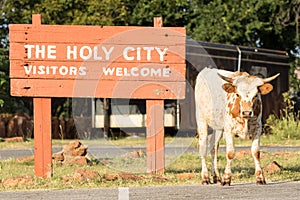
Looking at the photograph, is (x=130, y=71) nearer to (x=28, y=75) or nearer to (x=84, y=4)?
(x=28, y=75)

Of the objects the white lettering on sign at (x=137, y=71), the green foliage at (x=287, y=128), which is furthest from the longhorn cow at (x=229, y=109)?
the green foliage at (x=287, y=128)

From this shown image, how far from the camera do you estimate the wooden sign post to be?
42.8ft

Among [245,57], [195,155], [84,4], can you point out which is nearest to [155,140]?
[195,155]

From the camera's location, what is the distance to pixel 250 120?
11.1 meters

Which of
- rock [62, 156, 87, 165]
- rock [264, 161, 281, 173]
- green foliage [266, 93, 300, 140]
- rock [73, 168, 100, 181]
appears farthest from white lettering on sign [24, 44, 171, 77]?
green foliage [266, 93, 300, 140]

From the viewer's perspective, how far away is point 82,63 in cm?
1303

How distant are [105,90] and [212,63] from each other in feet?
46.3

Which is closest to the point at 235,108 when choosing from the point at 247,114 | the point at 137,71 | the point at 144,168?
the point at 247,114

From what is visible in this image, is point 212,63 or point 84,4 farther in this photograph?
point 84,4

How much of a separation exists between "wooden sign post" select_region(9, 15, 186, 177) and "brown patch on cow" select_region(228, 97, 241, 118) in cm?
219

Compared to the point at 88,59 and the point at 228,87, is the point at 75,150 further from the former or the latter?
the point at 228,87

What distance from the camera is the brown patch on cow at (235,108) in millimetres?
11055

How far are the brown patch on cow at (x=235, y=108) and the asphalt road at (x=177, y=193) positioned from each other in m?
1.05

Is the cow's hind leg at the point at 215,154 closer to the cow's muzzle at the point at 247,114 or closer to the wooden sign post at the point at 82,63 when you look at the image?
the wooden sign post at the point at 82,63
